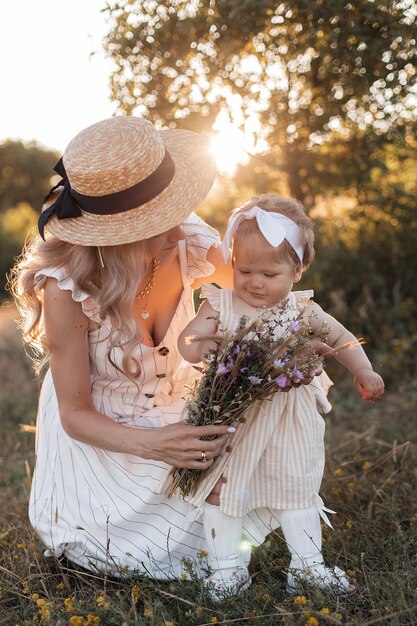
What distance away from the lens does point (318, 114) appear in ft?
13.1

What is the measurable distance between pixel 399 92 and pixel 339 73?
34cm

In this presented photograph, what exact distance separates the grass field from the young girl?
0.32 feet

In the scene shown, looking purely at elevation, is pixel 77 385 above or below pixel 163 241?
below

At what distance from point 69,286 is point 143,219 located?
0.34 metres

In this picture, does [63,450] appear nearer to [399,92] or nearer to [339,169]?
[399,92]

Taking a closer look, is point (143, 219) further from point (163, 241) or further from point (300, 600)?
point (300, 600)

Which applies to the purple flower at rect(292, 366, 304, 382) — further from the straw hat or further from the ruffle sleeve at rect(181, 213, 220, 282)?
the ruffle sleeve at rect(181, 213, 220, 282)

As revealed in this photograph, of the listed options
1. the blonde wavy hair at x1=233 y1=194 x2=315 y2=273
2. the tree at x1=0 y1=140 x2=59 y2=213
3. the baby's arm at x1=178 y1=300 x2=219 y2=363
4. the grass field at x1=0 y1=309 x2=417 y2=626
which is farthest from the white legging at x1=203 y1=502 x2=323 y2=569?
the tree at x1=0 y1=140 x2=59 y2=213

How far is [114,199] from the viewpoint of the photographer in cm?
243

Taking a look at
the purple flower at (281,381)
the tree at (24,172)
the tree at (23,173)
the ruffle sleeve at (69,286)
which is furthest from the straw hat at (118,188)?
the tree at (23,173)

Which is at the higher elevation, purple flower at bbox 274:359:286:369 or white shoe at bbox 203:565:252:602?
purple flower at bbox 274:359:286:369

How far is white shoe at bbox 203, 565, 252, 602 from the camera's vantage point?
94.9 inches

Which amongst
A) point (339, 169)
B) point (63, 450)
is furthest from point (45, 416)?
point (339, 169)

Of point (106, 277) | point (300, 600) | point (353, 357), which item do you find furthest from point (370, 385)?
point (106, 277)
